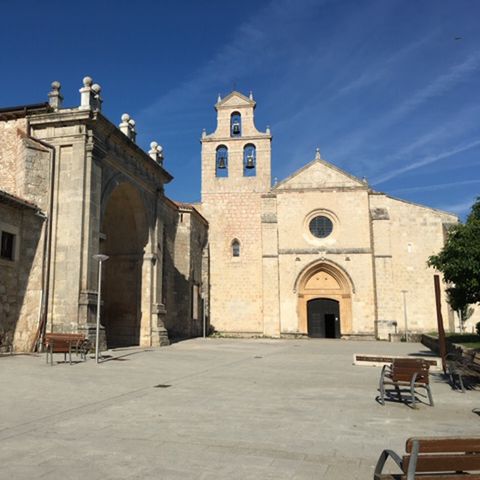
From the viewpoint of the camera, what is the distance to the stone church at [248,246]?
2128 centimetres

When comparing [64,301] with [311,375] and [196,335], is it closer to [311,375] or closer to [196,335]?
[311,375]

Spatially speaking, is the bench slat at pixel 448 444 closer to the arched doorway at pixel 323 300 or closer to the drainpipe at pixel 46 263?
the drainpipe at pixel 46 263

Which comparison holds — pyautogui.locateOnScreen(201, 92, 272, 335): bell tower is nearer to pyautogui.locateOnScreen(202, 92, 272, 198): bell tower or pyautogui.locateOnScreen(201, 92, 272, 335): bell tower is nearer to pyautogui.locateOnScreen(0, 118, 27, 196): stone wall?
pyautogui.locateOnScreen(202, 92, 272, 198): bell tower

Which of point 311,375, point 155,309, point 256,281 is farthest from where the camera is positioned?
point 256,281

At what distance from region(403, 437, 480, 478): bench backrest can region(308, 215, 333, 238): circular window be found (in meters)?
30.5

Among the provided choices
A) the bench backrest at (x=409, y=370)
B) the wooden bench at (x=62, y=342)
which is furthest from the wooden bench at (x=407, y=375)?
the wooden bench at (x=62, y=342)

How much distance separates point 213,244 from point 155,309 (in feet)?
44.1

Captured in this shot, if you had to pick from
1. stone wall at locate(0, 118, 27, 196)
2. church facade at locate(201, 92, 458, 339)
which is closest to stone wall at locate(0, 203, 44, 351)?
stone wall at locate(0, 118, 27, 196)

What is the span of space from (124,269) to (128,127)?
597cm

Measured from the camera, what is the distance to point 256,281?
33438mm

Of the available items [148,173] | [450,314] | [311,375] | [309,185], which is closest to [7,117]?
[148,173]

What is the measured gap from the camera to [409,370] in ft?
26.7

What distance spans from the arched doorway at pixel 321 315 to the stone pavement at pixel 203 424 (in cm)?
2198

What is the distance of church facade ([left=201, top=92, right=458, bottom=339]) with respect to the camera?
1249 inches
